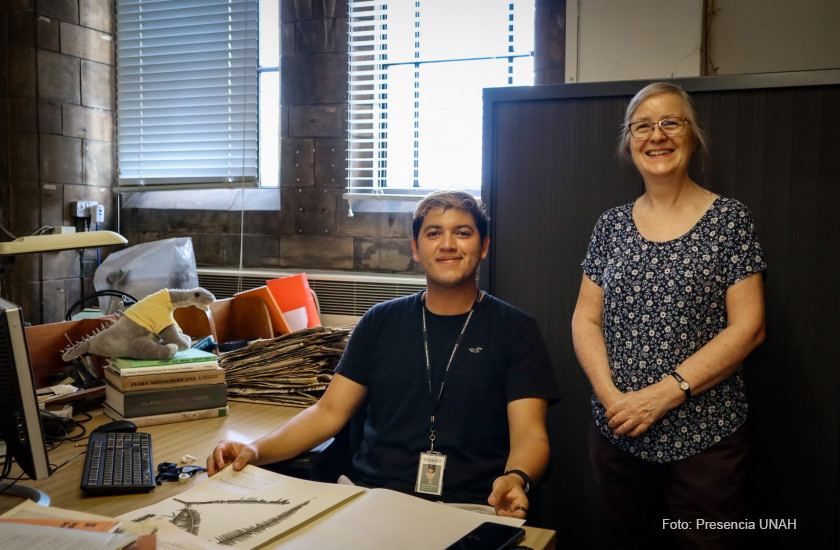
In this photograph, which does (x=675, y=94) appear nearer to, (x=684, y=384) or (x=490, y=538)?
(x=684, y=384)

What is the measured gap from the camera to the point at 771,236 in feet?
6.98

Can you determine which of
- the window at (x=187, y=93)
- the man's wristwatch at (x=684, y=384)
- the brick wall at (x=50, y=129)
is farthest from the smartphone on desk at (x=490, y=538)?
the brick wall at (x=50, y=129)

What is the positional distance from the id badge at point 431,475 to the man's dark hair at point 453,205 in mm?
576

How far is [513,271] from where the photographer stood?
2414mm

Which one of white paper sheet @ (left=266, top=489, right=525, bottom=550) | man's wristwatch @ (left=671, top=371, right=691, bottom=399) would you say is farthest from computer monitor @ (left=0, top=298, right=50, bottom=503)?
man's wristwatch @ (left=671, top=371, right=691, bottom=399)

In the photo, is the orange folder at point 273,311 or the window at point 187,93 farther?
the window at point 187,93

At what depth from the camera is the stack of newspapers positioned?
2.34 meters

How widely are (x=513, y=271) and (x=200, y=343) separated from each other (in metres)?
1.15

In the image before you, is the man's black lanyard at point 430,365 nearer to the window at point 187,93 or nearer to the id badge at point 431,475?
the id badge at point 431,475

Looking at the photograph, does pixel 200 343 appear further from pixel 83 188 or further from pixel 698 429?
pixel 83 188

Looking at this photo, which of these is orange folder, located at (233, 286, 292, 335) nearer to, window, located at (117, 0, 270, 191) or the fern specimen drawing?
the fern specimen drawing

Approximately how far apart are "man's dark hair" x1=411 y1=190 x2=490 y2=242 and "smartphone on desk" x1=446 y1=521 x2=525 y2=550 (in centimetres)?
84

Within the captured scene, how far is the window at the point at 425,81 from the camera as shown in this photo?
4.15m

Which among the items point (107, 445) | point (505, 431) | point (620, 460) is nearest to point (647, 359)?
point (620, 460)
